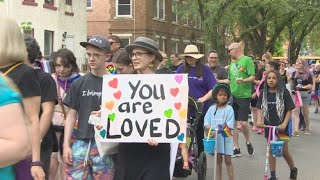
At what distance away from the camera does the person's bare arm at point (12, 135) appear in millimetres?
2514

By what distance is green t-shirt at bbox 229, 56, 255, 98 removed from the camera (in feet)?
34.0

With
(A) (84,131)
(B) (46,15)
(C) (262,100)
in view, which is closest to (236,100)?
(C) (262,100)

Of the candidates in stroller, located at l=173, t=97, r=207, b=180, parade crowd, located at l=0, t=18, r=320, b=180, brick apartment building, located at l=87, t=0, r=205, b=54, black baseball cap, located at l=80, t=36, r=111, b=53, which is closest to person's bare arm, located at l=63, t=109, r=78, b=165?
parade crowd, located at l=0, t=18, r=320, b=180

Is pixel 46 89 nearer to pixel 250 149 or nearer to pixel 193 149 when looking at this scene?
pixel 193 149

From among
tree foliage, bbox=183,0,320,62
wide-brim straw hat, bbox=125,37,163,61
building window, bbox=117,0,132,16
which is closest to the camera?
wide-brim straw hat, bbox=125,37,163,61

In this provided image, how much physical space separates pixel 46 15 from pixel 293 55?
85.4 feet

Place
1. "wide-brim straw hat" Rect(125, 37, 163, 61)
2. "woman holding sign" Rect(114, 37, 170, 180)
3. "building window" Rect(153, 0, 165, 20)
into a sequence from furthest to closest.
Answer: "building window" Rect(153, 0, 165, 20), "wide-brim straw hat" Rect(125, 37, 163, 61), "woman holding sign" Rect(114, 37, 170, 180)

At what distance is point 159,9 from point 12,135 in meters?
37.0

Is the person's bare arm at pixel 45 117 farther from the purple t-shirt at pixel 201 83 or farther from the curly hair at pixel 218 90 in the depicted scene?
the purple t-shirt at pixel 201 83

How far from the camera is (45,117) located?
4.47 m

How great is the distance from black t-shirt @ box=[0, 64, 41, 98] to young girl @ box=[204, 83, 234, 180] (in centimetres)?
357

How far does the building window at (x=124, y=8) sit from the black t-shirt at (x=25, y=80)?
3333 cm

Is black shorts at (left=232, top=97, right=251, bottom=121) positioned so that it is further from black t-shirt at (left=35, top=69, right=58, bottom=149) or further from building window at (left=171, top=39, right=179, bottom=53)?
building window at (left=171, top=39, right=179, bottom=53)

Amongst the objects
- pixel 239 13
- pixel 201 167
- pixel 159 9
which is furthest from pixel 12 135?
pixel 159 9
